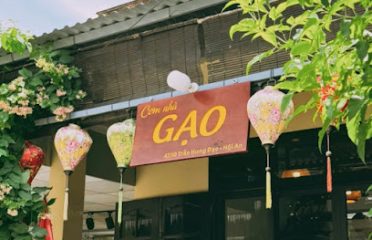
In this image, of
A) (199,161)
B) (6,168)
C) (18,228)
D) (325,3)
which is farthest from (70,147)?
(325,3)

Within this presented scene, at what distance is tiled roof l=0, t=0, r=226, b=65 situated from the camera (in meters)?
4.61

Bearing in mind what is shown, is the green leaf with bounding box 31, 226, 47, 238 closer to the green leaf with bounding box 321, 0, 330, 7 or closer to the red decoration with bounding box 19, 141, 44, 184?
the red decoration with bounding box 19, 141, 44, 184

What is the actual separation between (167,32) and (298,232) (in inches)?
102

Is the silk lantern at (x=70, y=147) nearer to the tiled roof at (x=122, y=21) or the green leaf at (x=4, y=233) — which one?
the green leaf at (x=4, y=233)

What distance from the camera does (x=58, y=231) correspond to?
573cm

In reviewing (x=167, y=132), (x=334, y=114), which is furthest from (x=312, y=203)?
(x=334, y=114)

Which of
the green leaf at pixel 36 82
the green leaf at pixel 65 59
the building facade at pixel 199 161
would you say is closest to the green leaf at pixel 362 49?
the building facade at pixel 199 161

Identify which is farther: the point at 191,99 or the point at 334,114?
the point at 191,99

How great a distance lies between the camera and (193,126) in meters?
4.53

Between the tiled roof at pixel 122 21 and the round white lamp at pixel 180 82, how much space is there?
0.54 meters

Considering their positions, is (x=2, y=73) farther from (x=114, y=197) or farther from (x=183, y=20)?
(x=114, y=197)

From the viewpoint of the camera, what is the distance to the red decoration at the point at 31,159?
222 inches

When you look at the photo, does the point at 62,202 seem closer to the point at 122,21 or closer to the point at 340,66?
the point at 122,21

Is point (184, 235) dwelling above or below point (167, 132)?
below
